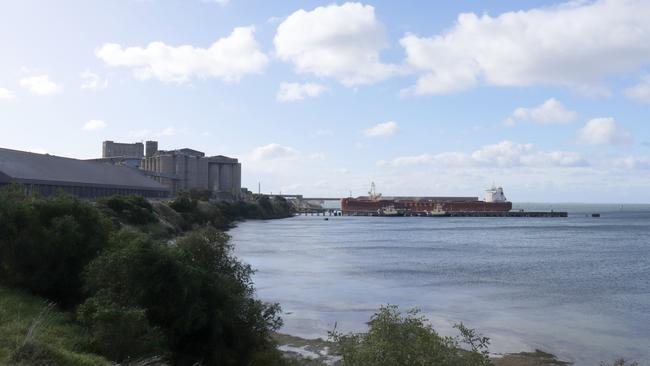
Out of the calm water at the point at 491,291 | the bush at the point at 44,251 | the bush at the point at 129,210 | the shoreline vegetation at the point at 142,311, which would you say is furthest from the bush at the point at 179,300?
the bush at the point at 129,210

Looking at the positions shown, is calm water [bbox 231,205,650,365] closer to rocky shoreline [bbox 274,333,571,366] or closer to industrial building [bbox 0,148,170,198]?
rocky shoreline [bbox 274,333,571,366]

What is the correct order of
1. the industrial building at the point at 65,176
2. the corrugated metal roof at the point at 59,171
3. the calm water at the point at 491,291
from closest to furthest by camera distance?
the calm water at the point at 491,291 < the industrial building at the point at 65,176 < the corrugated metal roof at the point at 59,171

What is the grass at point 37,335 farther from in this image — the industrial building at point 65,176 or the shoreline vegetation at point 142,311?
the industrial building at point 65,176

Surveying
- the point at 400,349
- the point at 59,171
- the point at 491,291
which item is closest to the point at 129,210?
the point at 59,171

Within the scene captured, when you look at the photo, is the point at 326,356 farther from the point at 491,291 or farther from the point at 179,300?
the point at 491,291

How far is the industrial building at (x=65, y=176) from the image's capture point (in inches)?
3250

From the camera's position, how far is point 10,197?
82.3 ft

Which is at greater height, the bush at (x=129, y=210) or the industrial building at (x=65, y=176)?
the industrial building at (x=65, y=176)

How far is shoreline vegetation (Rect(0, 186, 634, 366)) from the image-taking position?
12.2 meters

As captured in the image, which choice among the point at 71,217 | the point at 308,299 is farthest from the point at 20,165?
the point at 71,217

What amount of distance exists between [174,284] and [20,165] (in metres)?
81.0

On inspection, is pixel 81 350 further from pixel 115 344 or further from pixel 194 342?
pixel 194 342

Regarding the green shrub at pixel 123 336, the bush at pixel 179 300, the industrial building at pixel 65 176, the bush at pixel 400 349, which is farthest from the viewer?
the industrial building at pixel 65 176

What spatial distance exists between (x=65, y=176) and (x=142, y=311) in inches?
3567
